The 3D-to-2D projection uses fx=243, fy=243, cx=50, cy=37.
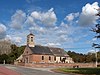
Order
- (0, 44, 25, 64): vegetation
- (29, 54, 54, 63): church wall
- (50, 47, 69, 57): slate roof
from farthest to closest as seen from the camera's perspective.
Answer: (50, 47, 69, 57): slate roof → (0, 44, 25, 64): vegetation → (29, 54, 54, 63): church wall

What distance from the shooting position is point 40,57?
304 feet

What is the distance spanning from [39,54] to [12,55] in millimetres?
14472

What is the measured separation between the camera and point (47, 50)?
9788 centimetres

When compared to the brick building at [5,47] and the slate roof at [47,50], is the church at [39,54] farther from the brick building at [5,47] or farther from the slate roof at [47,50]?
the brick building at [5,47]

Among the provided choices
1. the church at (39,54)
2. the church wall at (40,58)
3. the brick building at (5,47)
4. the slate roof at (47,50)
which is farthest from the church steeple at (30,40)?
the brick building at (5,47)

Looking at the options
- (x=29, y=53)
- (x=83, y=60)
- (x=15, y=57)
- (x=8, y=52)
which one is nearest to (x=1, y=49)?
(x=8, y=52)

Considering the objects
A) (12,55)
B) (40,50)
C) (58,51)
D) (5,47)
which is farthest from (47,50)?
(5,47)

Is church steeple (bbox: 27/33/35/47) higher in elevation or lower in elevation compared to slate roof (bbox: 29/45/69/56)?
higher

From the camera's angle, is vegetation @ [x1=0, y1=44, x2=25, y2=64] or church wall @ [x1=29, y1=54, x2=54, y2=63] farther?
vegetation @ [x1=0, y1=44, x2=25, y2=64]

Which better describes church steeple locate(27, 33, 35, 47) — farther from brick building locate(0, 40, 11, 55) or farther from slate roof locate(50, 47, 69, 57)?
brick building locate(0, 40, 11, 55)

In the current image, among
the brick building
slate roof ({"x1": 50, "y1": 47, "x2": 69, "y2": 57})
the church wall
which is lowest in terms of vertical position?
the church wall

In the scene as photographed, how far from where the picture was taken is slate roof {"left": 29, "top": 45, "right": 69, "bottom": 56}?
92219 millimetres

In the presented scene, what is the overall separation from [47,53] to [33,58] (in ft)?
25.6

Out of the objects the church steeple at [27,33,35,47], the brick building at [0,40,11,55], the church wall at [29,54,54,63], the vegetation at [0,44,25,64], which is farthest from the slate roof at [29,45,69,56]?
the brick building at [0,40,11,55]
